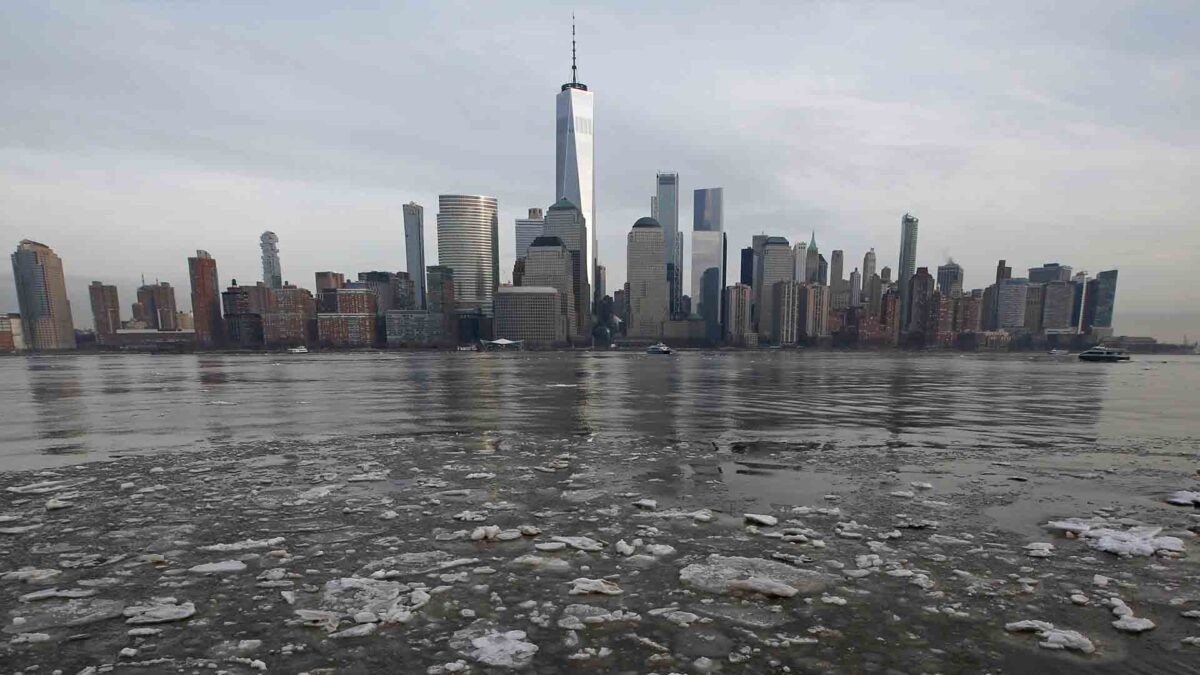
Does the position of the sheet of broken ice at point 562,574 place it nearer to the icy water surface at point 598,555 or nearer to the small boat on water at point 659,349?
the icy water surface at point 598,555

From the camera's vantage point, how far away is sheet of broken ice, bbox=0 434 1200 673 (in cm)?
545

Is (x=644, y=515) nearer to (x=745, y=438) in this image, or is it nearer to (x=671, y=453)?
(x=671, y=453)

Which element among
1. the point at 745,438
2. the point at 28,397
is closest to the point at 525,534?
the point at 745,438

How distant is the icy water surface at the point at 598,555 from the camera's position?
5.45 metres

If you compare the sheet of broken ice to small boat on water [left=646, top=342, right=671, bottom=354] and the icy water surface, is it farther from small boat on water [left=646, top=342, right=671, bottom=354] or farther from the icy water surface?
small boat on water [left=646, top=342, right=671, bottom=354]

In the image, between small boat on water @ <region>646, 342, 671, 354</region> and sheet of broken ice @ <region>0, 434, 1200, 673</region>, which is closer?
sheet of broken ice @ <region>0, 434, 1200, 673</region>

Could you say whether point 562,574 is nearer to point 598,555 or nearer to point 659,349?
point 598,555

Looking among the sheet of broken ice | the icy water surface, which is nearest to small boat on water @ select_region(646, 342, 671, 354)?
the icy water surface

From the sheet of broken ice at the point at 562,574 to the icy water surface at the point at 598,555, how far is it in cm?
4

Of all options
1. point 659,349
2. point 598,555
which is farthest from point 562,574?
point 659,349

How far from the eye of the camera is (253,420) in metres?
22.1

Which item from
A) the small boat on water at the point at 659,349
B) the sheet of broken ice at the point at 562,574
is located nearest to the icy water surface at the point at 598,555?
the sheet of broken ice at the point at 562,574

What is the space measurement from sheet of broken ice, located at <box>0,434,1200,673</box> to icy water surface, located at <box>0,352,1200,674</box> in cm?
4

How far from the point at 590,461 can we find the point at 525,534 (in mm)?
5456
